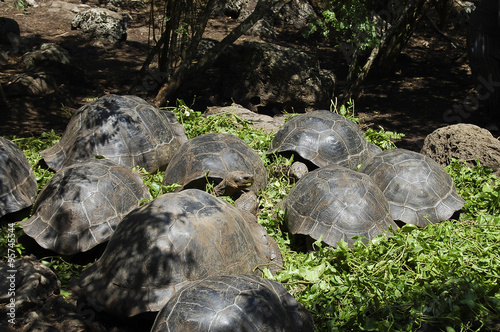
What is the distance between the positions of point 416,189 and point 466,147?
5.52 ft

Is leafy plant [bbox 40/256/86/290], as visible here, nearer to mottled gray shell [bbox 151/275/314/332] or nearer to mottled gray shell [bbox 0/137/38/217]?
mottled gray shell [bbox 0/137/38/217]

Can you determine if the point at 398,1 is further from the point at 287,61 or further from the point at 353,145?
the point at 353,145

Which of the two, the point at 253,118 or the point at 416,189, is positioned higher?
the point at 416,189

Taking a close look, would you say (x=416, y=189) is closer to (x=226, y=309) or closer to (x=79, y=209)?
(x=226, y=309)

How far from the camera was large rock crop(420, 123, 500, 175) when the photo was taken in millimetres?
6391

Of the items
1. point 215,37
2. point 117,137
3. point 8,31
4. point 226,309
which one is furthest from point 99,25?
point 226,309

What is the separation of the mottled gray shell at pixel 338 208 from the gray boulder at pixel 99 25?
792 centimetres

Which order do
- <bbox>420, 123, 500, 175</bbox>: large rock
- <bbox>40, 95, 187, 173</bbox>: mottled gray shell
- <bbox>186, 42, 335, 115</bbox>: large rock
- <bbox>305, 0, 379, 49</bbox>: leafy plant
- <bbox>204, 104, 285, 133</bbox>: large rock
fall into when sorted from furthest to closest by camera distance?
<bbox>186, 42, 335, 115</bbox>: large rock → <bbox>305, 0, 379, 49</bbox>: leafy plant → <bbox>204, 104, 285, 133</bbox>: large rock → <bbox>420, 123, 500, 175</bbox>: large rock → <bbox>40, 95, 187, 173</bbox>: mottled gray shell

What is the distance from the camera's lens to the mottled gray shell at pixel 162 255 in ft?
11.8

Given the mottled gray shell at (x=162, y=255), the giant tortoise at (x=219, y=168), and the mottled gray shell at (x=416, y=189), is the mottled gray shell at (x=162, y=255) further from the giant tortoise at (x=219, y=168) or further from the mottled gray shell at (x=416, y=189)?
the mottled gray shell at (x=416, y=189)

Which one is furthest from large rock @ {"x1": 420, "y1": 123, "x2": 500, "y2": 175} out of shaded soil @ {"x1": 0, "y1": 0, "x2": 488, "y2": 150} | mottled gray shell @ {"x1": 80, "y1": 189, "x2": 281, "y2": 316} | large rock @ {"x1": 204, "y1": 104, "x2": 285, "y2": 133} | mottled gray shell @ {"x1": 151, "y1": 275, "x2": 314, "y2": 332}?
mottled gray shell @ {"x1": 151, "y1": 275, "x2": 314, "y2": 332}

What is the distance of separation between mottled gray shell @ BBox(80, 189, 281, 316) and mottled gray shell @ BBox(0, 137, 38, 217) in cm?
136

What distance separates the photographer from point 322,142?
6156mm

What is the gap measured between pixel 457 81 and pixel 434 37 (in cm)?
299
